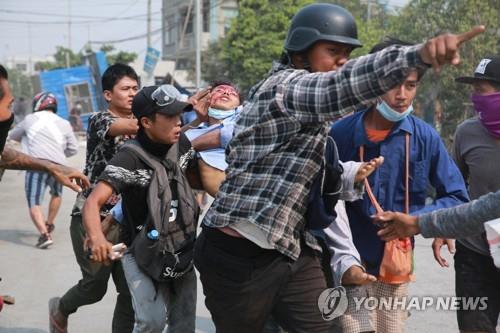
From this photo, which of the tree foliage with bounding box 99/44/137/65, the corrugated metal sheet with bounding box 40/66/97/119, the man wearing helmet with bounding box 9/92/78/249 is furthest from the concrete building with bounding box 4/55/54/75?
the man wearing helmet with bounding box 9/92/78/249

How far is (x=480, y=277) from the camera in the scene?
12.6ft

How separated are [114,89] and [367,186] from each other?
76.3 inches

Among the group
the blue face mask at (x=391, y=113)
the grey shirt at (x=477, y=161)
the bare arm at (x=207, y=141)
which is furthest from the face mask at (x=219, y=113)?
the grey shirt at (x=477, y=161)

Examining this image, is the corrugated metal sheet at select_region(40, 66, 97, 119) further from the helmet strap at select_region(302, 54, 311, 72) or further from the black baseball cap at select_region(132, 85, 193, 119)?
the helmet strap at select_region(302, 54, 311, 72)

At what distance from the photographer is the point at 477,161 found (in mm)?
3955

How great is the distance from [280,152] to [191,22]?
2113 inches

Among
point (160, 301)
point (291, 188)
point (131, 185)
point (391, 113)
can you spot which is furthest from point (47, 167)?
point (391, 113)

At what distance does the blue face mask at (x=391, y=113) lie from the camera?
11.6ft

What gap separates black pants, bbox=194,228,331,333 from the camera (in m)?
2.94

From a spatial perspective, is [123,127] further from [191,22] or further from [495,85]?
[191,22]

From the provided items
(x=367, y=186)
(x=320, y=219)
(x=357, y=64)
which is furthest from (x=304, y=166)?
(x=367, y=186)

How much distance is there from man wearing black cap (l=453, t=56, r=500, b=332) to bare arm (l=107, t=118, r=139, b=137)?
75.9 inches

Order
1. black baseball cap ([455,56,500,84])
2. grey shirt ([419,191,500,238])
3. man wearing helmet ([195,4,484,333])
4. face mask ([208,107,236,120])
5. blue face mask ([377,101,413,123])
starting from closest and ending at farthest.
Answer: man wearing helmet ([195,4,484,333])
grey shirt ([419,191,500,238])
blue face mask ([377,101,413,123])
black baseball cap ([455,56,500,84])
face mask ([208,107,236,120])

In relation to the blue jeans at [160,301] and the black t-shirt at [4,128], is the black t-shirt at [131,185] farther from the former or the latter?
the black t-shirt at [4,128]
